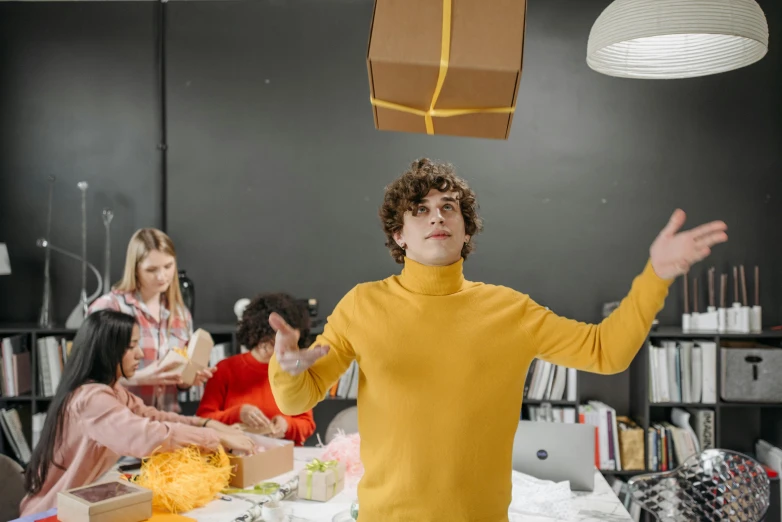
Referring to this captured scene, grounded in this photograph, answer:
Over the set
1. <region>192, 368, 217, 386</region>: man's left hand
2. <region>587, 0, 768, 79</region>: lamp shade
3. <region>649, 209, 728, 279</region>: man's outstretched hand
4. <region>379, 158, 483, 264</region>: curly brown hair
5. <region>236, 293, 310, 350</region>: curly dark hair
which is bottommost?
<region>192, 368, 217, 386</region>: man's left hand

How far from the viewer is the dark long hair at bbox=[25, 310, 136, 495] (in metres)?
2.60

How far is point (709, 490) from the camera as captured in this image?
277 centimetres

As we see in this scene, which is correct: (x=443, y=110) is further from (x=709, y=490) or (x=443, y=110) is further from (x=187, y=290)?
(x=187, y=290)

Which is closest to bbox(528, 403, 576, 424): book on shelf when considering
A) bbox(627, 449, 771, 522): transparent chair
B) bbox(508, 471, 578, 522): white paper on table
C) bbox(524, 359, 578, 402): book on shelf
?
bbox(524, 359, 578, 402): book on shelf

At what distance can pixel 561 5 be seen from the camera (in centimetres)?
440

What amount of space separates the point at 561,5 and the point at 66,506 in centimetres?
371

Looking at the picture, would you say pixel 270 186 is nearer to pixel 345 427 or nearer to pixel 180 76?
pixel 180 76

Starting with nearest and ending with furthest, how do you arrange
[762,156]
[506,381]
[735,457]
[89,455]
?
[506,381], [89,455], [735,457], [762,156]

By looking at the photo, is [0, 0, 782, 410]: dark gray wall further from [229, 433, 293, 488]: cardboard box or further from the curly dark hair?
[229, 433, 293, 488]: cardboard box

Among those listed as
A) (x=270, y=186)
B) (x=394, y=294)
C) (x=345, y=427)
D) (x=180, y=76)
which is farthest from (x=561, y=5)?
(x=394, y=294)

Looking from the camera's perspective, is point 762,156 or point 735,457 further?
point 762,156

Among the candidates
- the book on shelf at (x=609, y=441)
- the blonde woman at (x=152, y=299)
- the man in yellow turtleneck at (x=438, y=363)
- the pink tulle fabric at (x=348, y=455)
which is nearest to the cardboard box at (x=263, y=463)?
the pink tulle fabric at (x=348, y=455)

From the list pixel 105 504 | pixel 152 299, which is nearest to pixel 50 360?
pixel 152 299

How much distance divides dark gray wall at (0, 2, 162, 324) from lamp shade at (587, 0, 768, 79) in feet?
10.1
